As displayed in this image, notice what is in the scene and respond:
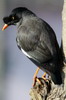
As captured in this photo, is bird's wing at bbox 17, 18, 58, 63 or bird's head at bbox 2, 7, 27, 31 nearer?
bird's wing at bbox 17, 18, 58, 63

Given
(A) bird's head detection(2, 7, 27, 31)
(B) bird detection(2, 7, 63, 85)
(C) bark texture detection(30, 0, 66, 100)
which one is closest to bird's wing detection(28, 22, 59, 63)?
(B) bird detection(2, 7, 63, 85)

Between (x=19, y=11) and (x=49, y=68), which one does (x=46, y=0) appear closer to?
(x=19, y=11)

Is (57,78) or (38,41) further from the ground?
(38,41)

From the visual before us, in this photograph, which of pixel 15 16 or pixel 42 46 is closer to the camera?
pixel 42 46

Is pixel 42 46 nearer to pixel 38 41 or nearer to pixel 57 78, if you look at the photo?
pixel 38 41

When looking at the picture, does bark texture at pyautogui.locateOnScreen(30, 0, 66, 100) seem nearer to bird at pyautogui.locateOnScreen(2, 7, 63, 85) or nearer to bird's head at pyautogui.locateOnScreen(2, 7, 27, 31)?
bird at pyautogui.locateOnScreen(2, 7, 63, 85)

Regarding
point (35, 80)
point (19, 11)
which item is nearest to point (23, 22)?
point (19, 11)

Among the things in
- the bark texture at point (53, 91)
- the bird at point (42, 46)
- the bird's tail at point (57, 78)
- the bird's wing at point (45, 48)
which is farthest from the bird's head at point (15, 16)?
the bird's tail at point (57, 78)

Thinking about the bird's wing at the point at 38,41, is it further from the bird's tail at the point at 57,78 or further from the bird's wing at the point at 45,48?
the bird's tail at the point at 57,78

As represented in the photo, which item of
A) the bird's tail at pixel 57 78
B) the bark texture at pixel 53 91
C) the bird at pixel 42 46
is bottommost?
the bark texture at pixel 53 91

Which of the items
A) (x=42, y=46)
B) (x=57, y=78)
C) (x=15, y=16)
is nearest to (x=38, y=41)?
(x=42, y=46)

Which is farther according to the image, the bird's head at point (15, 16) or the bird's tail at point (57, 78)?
the bird's head at point (15, 16)
